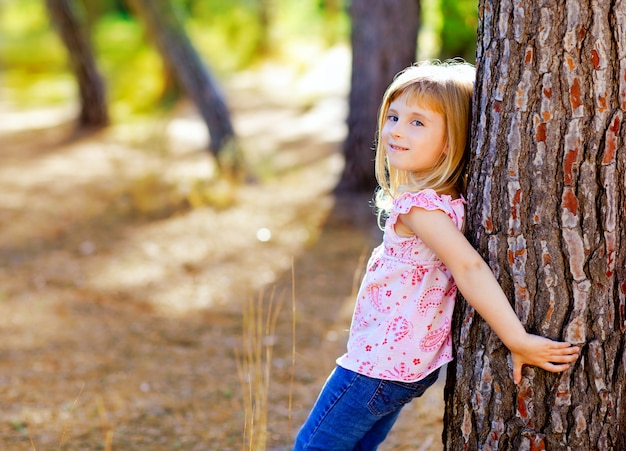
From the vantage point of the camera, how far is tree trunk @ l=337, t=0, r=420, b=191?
6.51 meters

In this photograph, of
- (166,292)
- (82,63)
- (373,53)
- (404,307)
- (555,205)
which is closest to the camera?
(555,205)

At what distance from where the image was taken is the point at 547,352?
1.82m

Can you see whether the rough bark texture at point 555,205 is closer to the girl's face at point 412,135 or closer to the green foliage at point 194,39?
the girl's face at point 412,135

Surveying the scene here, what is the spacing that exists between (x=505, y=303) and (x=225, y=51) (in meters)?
17.0

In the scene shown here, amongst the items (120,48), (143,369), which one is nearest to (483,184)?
(143,369)

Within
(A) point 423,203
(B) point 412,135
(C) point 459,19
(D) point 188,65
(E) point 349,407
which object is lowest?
(E) point 349,407

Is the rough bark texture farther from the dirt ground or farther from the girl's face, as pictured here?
the dirt ground

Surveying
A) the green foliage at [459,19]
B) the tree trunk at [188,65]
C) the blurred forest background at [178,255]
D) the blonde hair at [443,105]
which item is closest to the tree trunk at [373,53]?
the blurred forest background at [178,255]

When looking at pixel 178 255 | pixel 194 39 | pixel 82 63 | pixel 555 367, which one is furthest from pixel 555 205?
pixel 194 39

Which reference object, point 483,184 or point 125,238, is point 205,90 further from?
point 483,184

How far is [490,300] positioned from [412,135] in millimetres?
492

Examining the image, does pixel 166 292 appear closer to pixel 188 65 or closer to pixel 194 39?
pixel 188 65

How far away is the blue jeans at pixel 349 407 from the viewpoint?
6.54 feet

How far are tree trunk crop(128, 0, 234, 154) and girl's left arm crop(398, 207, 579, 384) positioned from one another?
6.16 metres
